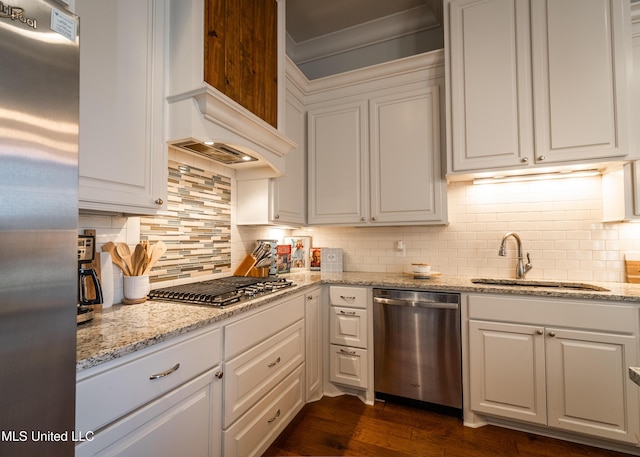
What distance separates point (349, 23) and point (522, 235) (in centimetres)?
243

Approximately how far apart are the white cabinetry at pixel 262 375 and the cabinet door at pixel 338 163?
943 mm

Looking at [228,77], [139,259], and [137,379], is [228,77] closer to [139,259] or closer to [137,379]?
[139,259]

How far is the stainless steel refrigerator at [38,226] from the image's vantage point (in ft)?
1.91

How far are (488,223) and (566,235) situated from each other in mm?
517

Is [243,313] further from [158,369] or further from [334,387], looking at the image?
[334,387]

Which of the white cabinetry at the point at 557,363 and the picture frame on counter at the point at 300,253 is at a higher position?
the picture frame on counter at the point at 300,253

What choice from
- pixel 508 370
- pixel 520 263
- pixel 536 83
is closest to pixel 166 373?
pixel 508 370

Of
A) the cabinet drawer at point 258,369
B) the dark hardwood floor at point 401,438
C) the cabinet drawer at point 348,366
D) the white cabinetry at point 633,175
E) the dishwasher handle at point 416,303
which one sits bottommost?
the dark hardwood floor at point 401,438

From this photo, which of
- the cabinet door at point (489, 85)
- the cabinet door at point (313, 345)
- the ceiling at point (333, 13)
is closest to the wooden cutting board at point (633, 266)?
the cabinet door at point (489, 85)

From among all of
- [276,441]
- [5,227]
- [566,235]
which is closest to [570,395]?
[566,235]

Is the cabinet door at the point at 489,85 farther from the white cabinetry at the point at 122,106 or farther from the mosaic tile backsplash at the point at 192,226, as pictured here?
the white cabinetry at the point at 122,106

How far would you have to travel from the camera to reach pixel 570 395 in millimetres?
1759

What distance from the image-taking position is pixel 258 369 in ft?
5.03

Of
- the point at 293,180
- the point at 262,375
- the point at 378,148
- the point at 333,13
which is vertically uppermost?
the point at 333,13
